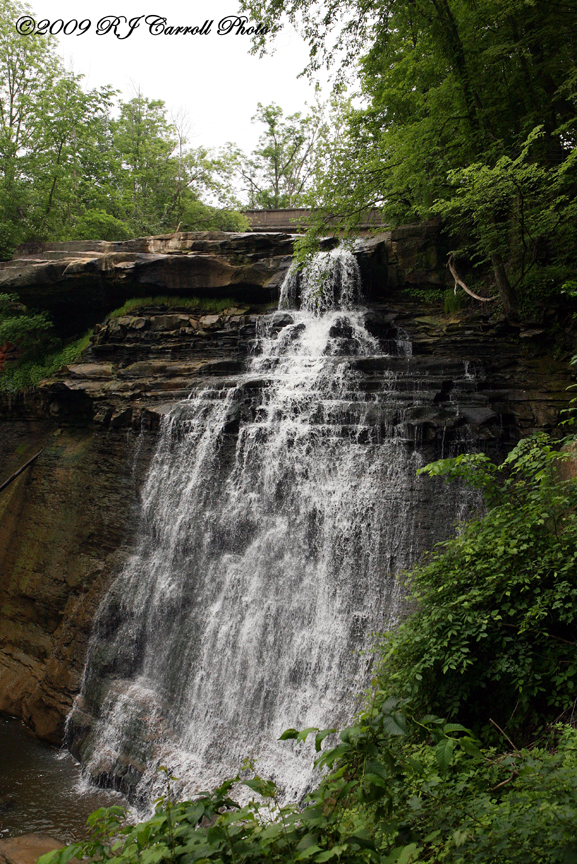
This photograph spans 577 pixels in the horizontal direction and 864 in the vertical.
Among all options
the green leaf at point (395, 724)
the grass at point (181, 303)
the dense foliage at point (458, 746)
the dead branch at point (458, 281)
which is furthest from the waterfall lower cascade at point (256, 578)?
the green leaf at point (395, 724)

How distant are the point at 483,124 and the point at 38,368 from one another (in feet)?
46.8

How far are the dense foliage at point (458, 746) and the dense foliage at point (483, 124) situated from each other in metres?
5.48

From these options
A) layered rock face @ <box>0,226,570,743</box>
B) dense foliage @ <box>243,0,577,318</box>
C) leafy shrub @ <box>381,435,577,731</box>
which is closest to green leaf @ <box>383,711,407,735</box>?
leafy shrub @ <box>381,435,577,731</box>

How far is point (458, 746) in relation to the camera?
165 inches

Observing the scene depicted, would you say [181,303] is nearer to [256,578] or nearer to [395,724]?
[256,578]

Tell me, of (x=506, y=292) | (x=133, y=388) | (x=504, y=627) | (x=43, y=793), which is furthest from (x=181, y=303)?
(x=504, y=627)

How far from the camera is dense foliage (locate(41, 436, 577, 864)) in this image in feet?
7.47

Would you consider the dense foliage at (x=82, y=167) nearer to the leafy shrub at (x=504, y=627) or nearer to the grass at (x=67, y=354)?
the grass at (x=67, y=354)

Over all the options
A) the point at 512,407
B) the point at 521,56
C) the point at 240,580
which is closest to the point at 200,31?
the point at 521,56

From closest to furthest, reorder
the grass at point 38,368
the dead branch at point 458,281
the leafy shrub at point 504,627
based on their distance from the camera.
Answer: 1. the leafy shrub at point 504,627
2. the dead branch at point 458,281
3. the grass at point 38,368

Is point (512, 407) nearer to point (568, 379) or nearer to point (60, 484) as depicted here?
point (568, 379)

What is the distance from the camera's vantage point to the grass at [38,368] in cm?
1597

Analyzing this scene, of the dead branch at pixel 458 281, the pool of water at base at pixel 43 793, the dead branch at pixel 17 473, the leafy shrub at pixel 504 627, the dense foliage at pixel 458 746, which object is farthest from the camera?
the dead branch at pixel 17 473

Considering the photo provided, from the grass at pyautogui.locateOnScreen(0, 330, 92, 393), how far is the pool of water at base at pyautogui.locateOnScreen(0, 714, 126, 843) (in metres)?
10.2
